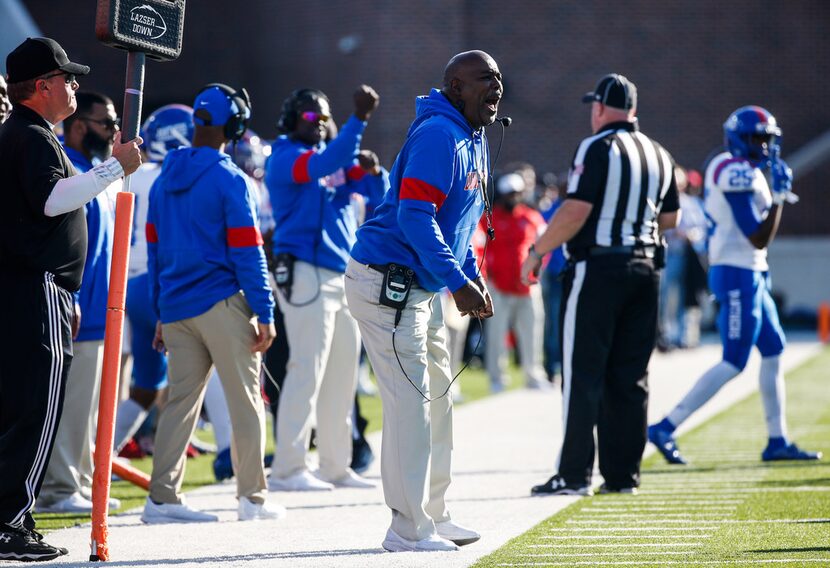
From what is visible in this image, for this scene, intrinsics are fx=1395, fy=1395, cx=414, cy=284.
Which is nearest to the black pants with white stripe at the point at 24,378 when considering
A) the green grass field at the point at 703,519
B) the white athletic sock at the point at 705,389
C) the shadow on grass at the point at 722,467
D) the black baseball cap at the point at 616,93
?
the green grass field at the point at 703,519

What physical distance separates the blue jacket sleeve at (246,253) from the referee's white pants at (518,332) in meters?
8.07

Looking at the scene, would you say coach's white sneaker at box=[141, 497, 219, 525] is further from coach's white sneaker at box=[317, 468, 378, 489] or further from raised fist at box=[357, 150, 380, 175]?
raised fist at box=[357, 150, 380, 175]

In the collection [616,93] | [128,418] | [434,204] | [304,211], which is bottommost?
[128,418]

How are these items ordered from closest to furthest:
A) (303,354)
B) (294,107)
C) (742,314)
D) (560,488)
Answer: (560,488)
(303,354)
(294,107)
(742,314)

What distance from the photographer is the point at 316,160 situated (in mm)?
7477

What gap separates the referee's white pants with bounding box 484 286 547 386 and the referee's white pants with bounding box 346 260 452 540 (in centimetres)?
871

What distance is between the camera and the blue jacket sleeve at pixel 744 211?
878 centimetres

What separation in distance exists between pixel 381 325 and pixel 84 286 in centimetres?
225

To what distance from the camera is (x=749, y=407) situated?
41.1ft

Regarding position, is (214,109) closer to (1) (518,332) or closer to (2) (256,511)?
(2) (256,511)

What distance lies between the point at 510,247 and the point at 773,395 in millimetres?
5922

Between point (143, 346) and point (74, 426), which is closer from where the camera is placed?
point (74, 426)

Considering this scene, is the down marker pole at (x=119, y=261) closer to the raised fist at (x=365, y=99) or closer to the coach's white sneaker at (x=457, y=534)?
the coach's white sneaker at (x=457, y=534)

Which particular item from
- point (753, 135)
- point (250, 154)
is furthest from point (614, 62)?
point (753, 135)
